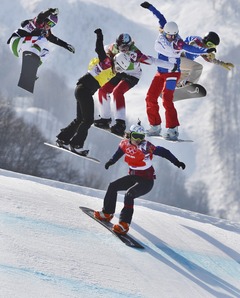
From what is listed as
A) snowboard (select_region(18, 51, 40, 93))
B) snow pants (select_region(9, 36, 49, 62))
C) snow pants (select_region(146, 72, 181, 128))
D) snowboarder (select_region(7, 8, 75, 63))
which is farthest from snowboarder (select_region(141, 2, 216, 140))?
snowboard (select_region(18, 51, 40, 93))

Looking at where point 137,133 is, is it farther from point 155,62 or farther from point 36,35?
point 36,35

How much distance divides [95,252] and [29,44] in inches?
164

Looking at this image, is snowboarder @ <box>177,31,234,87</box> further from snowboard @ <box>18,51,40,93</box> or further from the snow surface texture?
the snow surface texture

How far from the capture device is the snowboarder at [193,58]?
11.2 m

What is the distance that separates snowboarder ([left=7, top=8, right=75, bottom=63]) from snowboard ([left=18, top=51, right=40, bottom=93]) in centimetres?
8

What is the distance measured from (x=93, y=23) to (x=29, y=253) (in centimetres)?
6823

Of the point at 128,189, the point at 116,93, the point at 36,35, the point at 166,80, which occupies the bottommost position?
the point at 128,189

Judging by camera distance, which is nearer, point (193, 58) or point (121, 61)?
point (121, 61)

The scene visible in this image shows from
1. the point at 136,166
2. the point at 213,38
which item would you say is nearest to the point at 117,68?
the point at 136,166

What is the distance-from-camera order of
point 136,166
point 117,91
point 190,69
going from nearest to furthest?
point 136,166
point 117,91
point 190,69

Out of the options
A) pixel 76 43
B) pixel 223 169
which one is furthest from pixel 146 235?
pixel 76 43

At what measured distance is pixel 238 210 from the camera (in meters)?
58.8

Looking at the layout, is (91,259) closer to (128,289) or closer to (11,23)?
(128,289)

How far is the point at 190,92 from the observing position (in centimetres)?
1207
